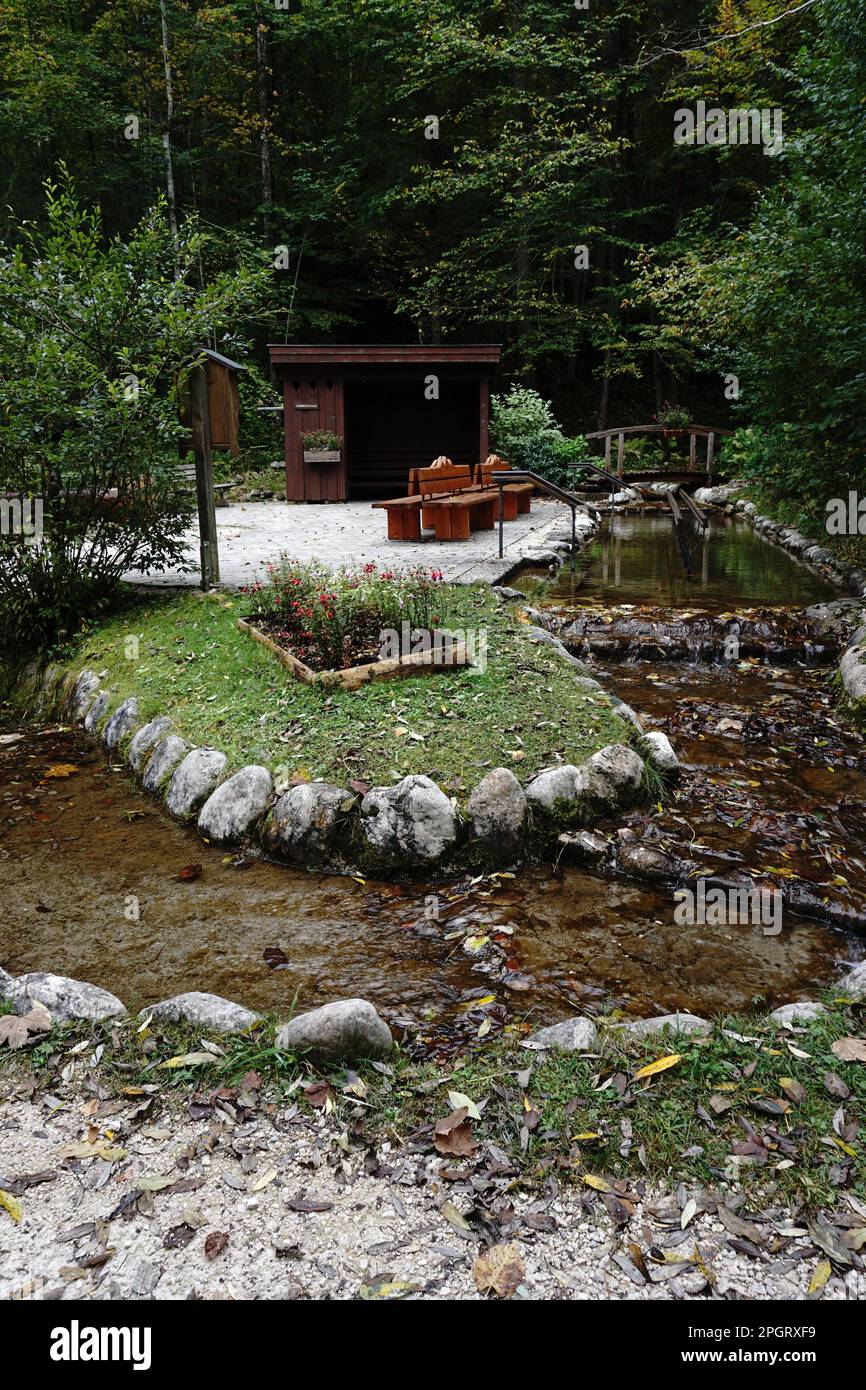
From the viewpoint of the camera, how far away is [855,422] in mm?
10250

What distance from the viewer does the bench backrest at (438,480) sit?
13.5 m

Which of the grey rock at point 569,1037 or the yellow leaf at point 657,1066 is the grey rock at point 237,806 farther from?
the yellow leaf at point 657,1066

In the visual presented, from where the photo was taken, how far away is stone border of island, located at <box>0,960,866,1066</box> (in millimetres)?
3158

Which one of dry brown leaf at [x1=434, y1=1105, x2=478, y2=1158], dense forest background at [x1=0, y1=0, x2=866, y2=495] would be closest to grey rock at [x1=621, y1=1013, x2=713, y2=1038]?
dry brown leaf at [x1=434, y1=1105, x2=478, y2=1158]

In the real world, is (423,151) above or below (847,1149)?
above

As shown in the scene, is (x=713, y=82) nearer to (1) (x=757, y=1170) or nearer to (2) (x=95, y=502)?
(2) (x=95, y=502)

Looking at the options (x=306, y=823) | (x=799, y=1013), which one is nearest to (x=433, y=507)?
(x=306, y=823)

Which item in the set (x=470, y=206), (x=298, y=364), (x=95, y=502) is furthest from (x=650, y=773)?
(x=470, y=206)

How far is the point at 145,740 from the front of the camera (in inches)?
241

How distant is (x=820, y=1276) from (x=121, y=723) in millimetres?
5437

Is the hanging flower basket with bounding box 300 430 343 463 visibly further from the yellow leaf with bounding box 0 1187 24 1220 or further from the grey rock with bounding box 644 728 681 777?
the yellow leaf with bounding box 0 1187 24 1220

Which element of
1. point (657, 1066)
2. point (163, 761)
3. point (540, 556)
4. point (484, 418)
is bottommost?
point (657, 1066)

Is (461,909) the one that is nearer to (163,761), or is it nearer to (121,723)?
(163,761)

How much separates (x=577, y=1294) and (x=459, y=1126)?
665 millimetres
